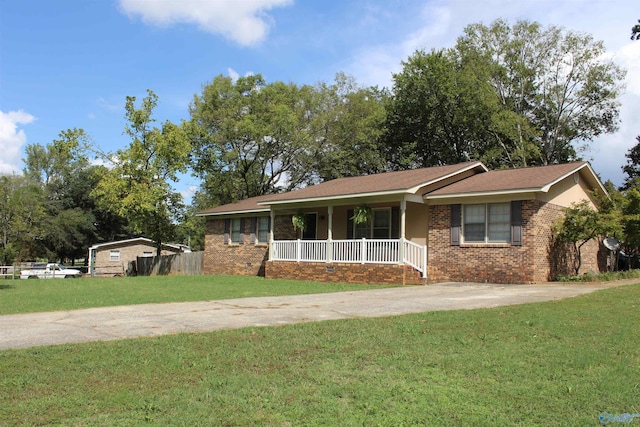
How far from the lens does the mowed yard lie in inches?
159

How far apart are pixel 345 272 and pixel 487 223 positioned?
525 cm

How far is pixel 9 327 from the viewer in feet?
25.7

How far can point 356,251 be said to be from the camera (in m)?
19.2

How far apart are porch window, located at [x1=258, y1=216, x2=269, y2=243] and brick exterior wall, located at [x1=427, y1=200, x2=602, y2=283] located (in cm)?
913

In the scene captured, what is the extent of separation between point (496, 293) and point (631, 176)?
31.6 meters

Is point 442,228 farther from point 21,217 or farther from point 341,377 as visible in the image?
point 21,217

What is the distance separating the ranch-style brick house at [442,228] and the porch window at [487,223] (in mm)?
31

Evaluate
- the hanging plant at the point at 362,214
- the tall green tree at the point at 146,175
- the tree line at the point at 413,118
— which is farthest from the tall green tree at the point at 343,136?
the hanging plant at the point at 362,214

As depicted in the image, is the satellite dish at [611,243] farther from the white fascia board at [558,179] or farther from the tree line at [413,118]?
the tree line at [413,118]

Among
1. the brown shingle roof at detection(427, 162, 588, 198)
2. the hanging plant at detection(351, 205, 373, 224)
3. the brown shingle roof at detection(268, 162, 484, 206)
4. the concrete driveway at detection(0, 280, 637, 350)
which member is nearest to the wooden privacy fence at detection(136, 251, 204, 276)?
the brown shingle roof at detection(268, 162, 484, 206)

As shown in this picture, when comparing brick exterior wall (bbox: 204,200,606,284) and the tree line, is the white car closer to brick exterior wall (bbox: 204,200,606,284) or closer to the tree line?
the tree line

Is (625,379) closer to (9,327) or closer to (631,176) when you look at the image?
(9,327)

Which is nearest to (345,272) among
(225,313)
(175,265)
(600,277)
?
(600,277)

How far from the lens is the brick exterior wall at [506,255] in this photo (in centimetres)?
1611
